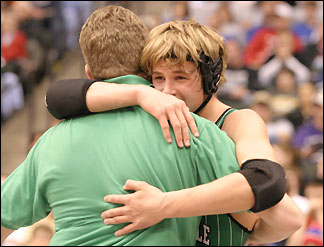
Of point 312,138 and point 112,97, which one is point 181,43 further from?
point 312,138

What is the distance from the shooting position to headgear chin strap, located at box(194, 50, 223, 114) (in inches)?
67.5

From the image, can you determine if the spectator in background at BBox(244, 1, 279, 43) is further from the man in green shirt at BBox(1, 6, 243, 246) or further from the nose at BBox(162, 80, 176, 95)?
the man in green shirt at BBox(1, 6, 243, 246)

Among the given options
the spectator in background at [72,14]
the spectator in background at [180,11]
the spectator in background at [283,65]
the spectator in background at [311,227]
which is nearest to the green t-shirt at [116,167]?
the spectator in background at [311,227]

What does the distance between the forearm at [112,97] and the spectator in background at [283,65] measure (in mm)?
4177

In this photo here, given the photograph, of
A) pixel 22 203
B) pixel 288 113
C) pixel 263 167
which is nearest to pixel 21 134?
pixel 288 113

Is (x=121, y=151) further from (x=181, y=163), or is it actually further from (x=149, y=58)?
(x=149, y=58)

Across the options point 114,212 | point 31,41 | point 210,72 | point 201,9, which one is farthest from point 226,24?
point 114,212

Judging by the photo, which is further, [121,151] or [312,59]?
[312,59]

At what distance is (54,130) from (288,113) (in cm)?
389

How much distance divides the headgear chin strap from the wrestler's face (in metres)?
0.02

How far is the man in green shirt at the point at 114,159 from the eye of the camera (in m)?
1.43

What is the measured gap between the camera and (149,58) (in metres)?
1.58

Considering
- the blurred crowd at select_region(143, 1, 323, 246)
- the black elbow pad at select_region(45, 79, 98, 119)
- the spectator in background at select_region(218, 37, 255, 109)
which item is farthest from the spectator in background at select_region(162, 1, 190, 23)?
the black elbow pad at select_region(45, 79, 98, 119)

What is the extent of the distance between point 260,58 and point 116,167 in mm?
4585
